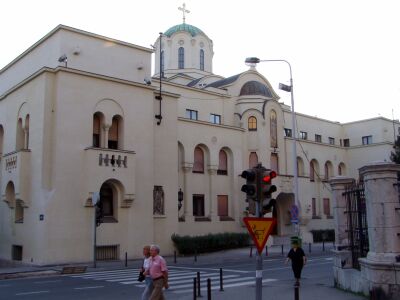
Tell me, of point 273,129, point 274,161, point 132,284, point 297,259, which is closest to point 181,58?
point 273,129

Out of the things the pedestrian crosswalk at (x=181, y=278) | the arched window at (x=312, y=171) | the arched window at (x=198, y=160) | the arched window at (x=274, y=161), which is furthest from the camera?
the arched window at (x=312, y=171)

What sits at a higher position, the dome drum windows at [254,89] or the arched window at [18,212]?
the dome drum windows at [254,89]

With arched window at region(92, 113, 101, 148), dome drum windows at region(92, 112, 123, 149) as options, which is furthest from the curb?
arched window at region(92, 113, 101, 148)

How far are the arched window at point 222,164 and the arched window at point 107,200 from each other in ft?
37.8

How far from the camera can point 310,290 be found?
14.5m

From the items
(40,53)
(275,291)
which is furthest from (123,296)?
(40,53)

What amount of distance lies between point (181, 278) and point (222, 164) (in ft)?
64.5

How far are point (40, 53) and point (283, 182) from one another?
68.5 ft

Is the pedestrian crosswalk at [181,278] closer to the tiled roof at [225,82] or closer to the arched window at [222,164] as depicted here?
the arched window at [222,164]

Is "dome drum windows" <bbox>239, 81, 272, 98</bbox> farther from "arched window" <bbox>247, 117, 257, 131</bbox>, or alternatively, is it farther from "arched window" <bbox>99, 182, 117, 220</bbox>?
"arched window" <bbox>99, 182, 117, 220</bbox>

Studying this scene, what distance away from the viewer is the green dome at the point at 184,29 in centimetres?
4806

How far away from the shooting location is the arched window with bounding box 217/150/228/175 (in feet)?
123

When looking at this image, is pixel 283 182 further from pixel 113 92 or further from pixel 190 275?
pixel 190 275

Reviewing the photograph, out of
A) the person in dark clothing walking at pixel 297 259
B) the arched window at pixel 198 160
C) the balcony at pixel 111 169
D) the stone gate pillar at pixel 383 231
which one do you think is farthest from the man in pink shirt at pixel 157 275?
the arched window at pixel 198 160
